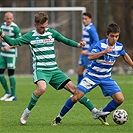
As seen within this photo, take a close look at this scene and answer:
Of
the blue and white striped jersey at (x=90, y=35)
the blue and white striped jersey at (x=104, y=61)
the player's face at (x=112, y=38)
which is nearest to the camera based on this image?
the player's face at (x=112, y=38)

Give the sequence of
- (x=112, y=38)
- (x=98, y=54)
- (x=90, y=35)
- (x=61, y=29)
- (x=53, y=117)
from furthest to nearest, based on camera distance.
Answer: (x=61, y=29), (x=90, y=35), (x=53, y=117), (x=112, y=38), (x=98, y=54)

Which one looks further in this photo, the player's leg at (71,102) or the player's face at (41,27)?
the player's face at (41,27)

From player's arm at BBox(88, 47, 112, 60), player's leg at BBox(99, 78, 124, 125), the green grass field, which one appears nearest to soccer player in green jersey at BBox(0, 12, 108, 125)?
player's leg at BBox(99, 78, 124, 125)

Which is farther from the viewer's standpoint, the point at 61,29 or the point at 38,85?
the point at 61,29

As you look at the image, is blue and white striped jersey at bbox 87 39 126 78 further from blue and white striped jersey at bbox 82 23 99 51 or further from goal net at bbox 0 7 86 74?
goal net at bbox 0 7 86 74

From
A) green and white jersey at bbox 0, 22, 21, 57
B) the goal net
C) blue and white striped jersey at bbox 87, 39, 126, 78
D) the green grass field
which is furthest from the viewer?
the goal net

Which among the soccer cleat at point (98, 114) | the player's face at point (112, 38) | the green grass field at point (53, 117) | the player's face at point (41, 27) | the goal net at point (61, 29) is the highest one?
the player's face at point (41, 27)

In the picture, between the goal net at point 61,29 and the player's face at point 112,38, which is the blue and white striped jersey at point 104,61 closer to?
the player's face at point 112,38

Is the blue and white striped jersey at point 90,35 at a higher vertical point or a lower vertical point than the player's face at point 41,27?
lower

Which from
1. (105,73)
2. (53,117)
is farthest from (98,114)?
(53,117)

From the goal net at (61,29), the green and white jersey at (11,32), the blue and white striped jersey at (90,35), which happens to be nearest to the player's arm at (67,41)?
the green and white jersey at (11,32)

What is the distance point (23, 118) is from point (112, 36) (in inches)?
74.0

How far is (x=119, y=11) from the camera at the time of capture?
26.1m

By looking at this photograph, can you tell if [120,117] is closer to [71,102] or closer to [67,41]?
[71,102]
